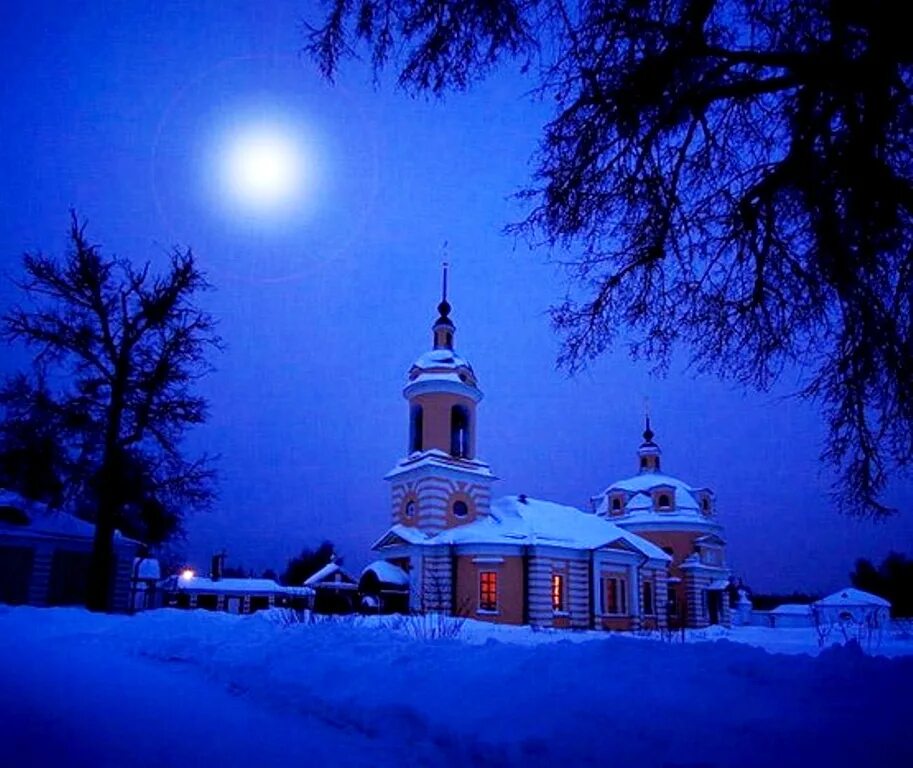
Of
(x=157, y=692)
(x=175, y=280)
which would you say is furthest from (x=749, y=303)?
(x=175, y=280)

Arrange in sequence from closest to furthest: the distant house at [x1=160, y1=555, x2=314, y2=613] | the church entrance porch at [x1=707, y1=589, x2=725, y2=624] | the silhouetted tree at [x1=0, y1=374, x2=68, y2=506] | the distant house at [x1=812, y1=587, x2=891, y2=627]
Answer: the silhouetted tree at [x1=0, y1=374, x2=68, y2=506] < the church entrance porch at [x1=707, y1=589, x2=725, y2=624] < the distant house at [x1=812, y1=587, x2=891, y2=627] < the distant house at [x1=160, y1=555, x2=314, y2=613]

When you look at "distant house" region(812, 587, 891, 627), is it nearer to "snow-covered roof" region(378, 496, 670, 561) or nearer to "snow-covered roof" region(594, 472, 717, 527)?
"snow-covered roof" region(594, 472, 717, 527)

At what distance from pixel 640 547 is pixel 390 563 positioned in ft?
49.2

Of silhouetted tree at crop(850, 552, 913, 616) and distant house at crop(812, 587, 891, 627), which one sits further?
silhouetted tree at crop(850, 552, 913, 616)

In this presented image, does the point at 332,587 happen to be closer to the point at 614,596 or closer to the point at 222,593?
the point at 614,596

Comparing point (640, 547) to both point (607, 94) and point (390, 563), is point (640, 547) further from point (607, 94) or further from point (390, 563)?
point (607, 94)

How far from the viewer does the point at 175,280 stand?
69.0 feet

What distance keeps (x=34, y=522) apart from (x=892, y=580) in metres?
76.7

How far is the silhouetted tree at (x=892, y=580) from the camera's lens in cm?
6431

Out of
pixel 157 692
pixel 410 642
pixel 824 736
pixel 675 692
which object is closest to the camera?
pixel 824 736

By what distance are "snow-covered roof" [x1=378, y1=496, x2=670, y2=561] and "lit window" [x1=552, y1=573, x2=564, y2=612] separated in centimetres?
165

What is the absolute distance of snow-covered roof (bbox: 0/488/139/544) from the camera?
24031 millimetres

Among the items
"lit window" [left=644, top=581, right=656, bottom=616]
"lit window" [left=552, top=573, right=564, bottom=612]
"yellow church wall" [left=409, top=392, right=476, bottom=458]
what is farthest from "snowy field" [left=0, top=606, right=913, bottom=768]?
"lit window" [left=644, top=581, right=656, bottom=616]

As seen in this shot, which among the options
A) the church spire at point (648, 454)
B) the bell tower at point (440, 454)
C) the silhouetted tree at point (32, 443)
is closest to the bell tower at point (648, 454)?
the church spire at point (648, 454)
